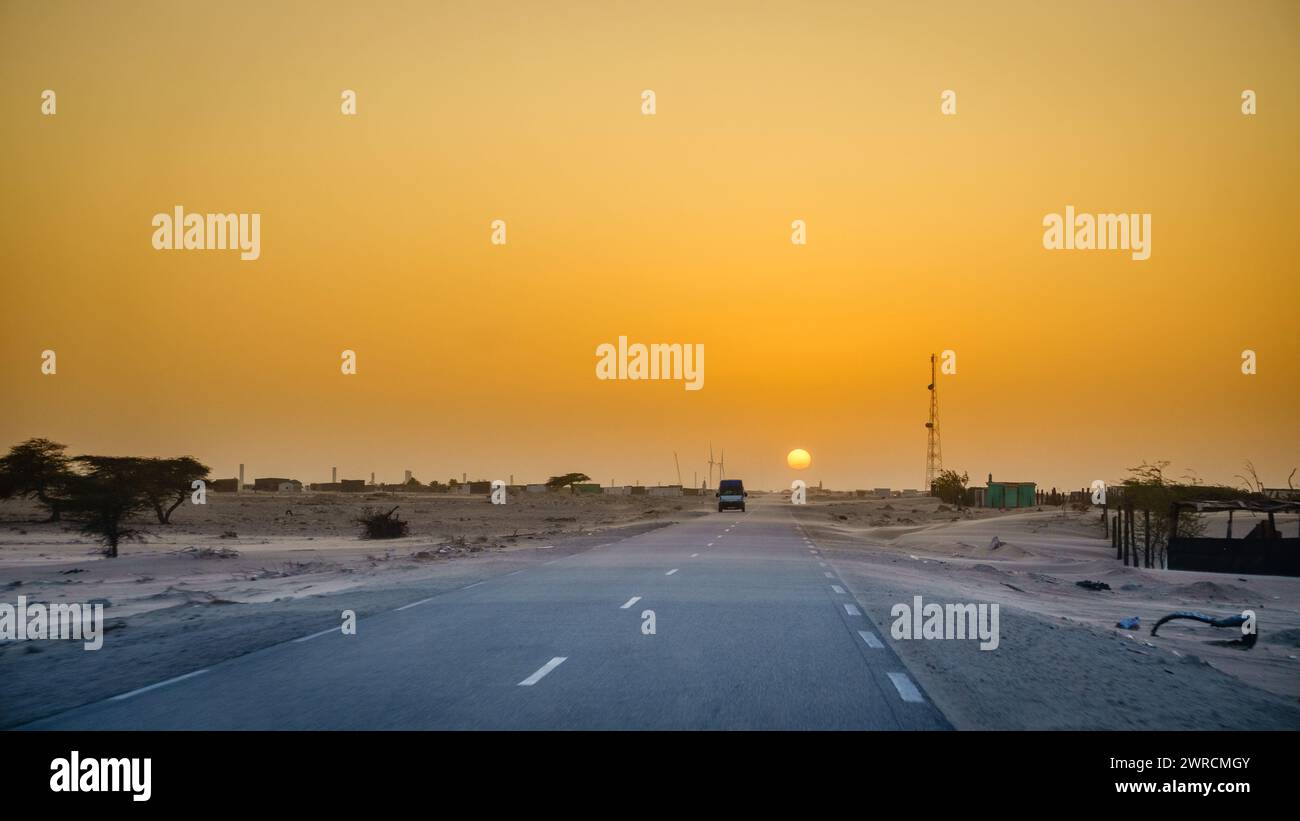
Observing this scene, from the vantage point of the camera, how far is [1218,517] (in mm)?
70500

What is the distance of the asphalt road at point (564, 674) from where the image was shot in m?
9.10

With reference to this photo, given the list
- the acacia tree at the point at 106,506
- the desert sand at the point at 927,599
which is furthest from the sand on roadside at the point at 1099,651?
the acacia tree at the point at 106,506

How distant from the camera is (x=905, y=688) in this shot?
10.8 metres

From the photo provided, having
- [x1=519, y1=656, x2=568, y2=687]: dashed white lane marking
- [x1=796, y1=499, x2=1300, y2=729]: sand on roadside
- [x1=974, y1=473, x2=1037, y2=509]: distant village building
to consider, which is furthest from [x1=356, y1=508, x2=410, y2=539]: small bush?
[x1=974, y1=473, x2=1037, y2=509]: distant village building

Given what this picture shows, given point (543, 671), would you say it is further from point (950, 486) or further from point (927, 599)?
point (950, 486)

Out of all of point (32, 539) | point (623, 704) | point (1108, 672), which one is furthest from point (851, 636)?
point (32, 539)

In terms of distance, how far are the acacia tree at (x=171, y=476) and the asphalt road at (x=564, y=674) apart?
2237 inches

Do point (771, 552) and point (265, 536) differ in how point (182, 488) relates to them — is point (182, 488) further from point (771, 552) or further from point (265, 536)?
point (771, 552)

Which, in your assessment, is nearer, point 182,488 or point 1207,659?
point 1207,659

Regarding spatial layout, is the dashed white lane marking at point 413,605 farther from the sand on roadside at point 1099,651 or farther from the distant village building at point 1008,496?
the distant village building at point 1008,496

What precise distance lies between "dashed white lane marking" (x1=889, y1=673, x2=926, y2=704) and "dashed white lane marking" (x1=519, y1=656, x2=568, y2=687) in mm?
3543

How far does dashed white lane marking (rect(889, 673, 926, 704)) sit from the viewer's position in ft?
33.4

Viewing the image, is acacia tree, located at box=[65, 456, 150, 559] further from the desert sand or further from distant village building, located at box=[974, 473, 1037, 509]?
distant village building, located at box=[974, 473, 1037, 509]
